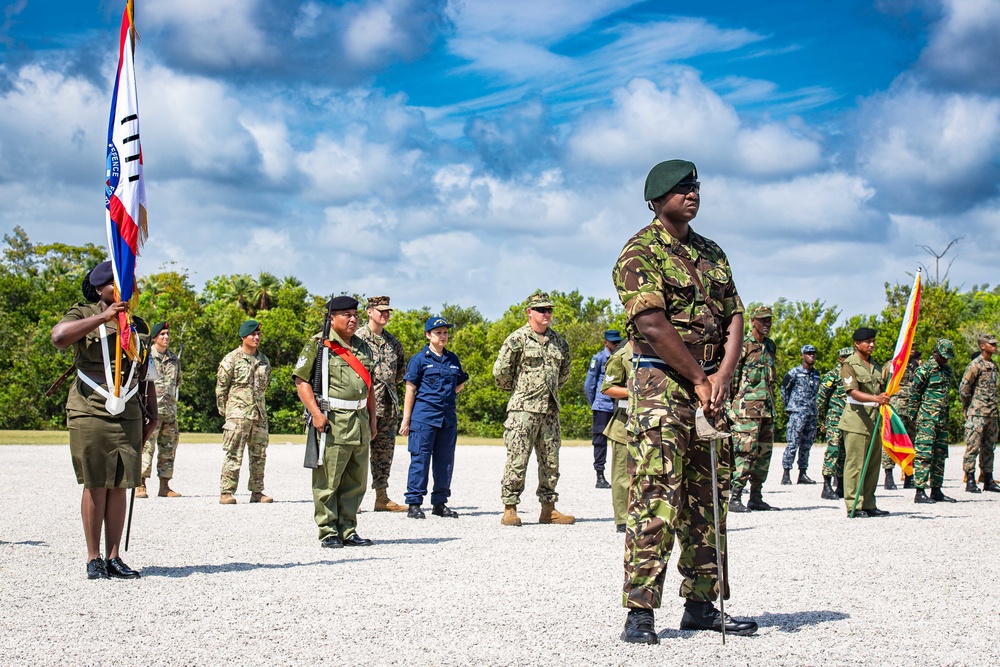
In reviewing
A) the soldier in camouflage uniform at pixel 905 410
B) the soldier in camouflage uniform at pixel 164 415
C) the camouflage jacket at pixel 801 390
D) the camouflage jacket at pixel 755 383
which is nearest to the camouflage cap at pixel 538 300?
the camouflage jacket at pixel 755 383

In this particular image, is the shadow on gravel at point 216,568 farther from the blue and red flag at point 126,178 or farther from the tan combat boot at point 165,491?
the tan combat boot at point 165,491

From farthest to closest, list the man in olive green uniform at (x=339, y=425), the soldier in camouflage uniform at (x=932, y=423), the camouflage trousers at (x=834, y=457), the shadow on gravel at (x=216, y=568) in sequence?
the camouflage trousers at (x=834, y=457)
the soldier in camouflage uniform at (x=932, y=423)
the man in olive green uniform at (x=339, y=425)
the shadow on gravel at (x=216, y=568)

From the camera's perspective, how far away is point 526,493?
577 inches

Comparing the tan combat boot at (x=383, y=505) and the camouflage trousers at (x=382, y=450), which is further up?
the camouflage trousers at (x=382, y=450)

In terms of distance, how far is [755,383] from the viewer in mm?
12578

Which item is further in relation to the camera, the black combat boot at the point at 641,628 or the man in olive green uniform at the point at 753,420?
the man in olive green uniform at the point at 753,420

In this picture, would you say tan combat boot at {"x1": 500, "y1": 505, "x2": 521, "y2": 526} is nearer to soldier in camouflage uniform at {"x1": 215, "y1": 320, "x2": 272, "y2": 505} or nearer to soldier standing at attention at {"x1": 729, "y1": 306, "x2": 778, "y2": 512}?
soldier standing at attention at {"x1": 729, "y1": 306, "x2": 778, "y2": 512}

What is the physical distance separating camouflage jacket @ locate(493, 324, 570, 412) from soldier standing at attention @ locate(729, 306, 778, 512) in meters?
2.64

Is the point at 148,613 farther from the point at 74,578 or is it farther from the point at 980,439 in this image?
the point at 980,439

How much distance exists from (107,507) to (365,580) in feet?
6.15

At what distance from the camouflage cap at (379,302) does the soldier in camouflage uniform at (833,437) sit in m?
6.06

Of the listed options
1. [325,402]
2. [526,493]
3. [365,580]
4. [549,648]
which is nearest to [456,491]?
[526,493]

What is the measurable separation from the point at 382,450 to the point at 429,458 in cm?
66

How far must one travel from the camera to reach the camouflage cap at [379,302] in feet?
39.4
